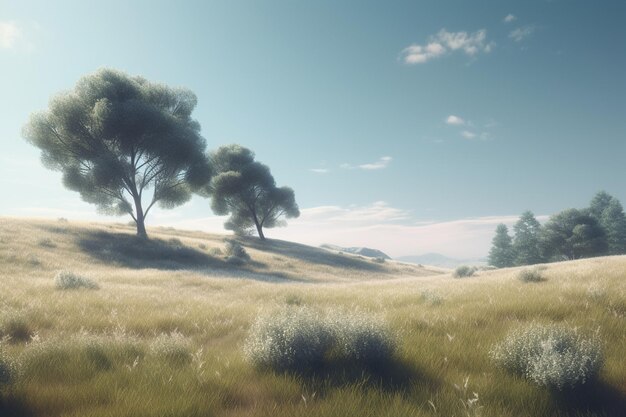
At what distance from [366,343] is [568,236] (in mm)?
70117

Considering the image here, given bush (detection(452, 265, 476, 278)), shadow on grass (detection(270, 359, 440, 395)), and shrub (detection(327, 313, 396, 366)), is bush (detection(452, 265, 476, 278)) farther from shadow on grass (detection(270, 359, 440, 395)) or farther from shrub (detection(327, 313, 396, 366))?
shadow on grass (detection(270, 359, 440, 395))

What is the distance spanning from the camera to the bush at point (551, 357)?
11.3 feet

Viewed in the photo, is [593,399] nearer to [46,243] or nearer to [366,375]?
[366,375]

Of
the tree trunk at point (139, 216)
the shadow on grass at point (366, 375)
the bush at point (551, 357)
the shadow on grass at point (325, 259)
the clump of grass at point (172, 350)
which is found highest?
the tree trunk at point (139, 216)

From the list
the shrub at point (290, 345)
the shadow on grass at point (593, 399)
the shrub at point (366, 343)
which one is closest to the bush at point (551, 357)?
the shadow on grass at point (593, 399)

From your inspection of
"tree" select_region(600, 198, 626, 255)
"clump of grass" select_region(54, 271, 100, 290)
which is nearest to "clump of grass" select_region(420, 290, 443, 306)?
"clump of grass" select_region(54, 271, 100, 290)

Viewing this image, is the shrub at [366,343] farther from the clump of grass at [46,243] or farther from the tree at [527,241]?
the tree at [527,241]

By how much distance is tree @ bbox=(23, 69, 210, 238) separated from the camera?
3453 centimetres

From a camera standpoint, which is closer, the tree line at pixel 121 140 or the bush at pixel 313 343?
the bush at pixel 313 343

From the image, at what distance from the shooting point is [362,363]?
4.12 m

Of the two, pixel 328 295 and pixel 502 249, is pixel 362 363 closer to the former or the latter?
pixel 328 295

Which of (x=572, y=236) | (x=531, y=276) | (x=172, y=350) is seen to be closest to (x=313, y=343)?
(x=172, y=350)

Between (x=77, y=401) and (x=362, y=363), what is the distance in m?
2.75

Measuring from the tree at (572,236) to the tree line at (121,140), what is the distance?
5675 cm
